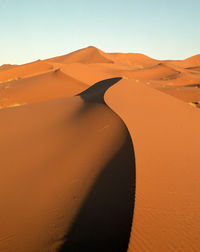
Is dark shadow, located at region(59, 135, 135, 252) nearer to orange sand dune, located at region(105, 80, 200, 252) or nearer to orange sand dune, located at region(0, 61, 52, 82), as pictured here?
orange sand dune, located at region(105, 80, 200, 252)

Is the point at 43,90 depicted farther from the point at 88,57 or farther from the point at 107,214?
the point at 88,57

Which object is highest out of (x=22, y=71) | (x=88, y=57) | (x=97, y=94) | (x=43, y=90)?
(x=97, y=94)

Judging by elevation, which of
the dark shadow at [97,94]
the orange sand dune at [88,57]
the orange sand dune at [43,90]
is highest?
the dark shadow at [97,94]

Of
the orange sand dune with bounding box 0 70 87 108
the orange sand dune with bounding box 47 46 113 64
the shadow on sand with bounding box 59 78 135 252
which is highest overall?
the shadow on sand with bounding box 59 78 135 252

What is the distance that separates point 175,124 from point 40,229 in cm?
505

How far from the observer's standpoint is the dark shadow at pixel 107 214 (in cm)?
306

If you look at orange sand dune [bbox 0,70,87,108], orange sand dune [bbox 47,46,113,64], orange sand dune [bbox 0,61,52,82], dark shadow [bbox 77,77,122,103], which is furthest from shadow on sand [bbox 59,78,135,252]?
orange sand dune [bbox 47,46,113,64]

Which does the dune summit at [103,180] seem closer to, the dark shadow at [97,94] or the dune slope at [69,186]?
the dune slope at [69,186]

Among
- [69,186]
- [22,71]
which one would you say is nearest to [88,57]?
[22,71]

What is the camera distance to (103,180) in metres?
4.34

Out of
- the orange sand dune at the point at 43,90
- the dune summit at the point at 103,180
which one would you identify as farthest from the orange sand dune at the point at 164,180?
the orange sand dune at the point at 43,90

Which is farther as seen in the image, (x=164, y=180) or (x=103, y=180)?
(x=103, y=180)

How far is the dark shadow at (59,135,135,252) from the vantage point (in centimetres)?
306

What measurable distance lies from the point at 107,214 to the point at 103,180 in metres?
0.88
